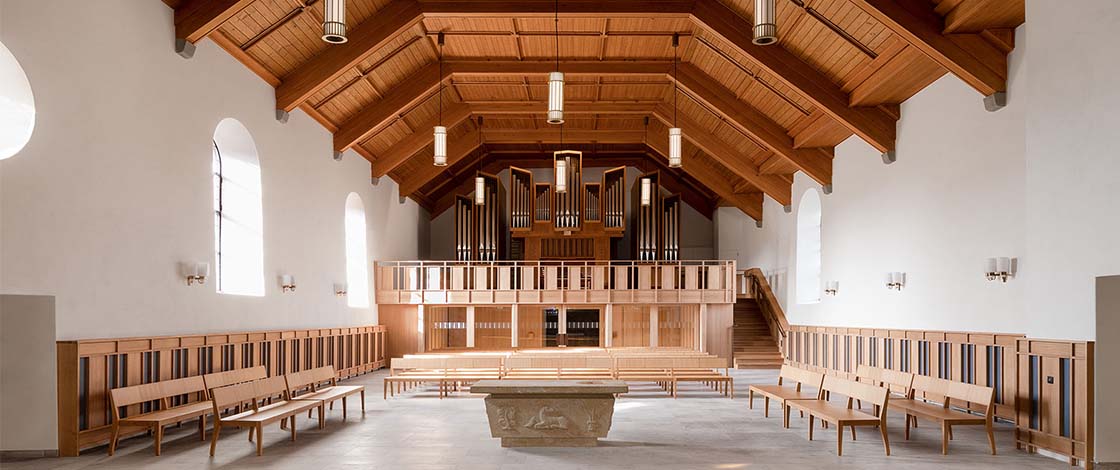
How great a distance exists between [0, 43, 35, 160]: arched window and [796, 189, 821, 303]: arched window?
53.9 ft

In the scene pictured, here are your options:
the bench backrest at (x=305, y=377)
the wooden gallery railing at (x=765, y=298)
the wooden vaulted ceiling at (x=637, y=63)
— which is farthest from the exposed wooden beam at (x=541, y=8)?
the wooden gallery railing at (x=765, y=298)

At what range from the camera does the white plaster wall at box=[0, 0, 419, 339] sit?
8.23 m

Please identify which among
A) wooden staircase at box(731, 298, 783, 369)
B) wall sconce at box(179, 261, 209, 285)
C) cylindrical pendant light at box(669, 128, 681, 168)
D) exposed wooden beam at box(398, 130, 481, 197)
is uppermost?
exposed wooden beam at box(398, 130, 481, 197)

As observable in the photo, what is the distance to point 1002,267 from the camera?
35.9ft

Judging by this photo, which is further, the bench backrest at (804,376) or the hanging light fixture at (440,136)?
the hanging light fixture at (440,136)

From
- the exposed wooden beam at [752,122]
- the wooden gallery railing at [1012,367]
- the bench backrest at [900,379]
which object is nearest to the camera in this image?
the wooden gallery railing at [1012,367]

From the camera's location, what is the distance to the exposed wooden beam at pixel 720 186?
23703 mm

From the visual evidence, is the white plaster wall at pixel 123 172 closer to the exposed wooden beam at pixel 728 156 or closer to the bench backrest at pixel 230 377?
the bench backrest at pixel 230 377

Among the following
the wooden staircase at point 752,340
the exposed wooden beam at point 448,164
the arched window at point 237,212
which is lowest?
the wooden staircase at point 752,340

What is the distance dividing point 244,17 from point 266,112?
2236 mm

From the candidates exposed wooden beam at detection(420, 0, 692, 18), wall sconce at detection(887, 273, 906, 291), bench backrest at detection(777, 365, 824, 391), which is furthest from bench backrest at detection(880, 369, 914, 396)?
exposed wooden beam at detection(420, 0, 692, 18)

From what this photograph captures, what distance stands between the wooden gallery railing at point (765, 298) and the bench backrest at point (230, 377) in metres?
14.0

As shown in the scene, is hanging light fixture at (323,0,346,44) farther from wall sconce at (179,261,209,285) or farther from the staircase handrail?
the staircase handrail

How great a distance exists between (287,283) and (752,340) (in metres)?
13.0
